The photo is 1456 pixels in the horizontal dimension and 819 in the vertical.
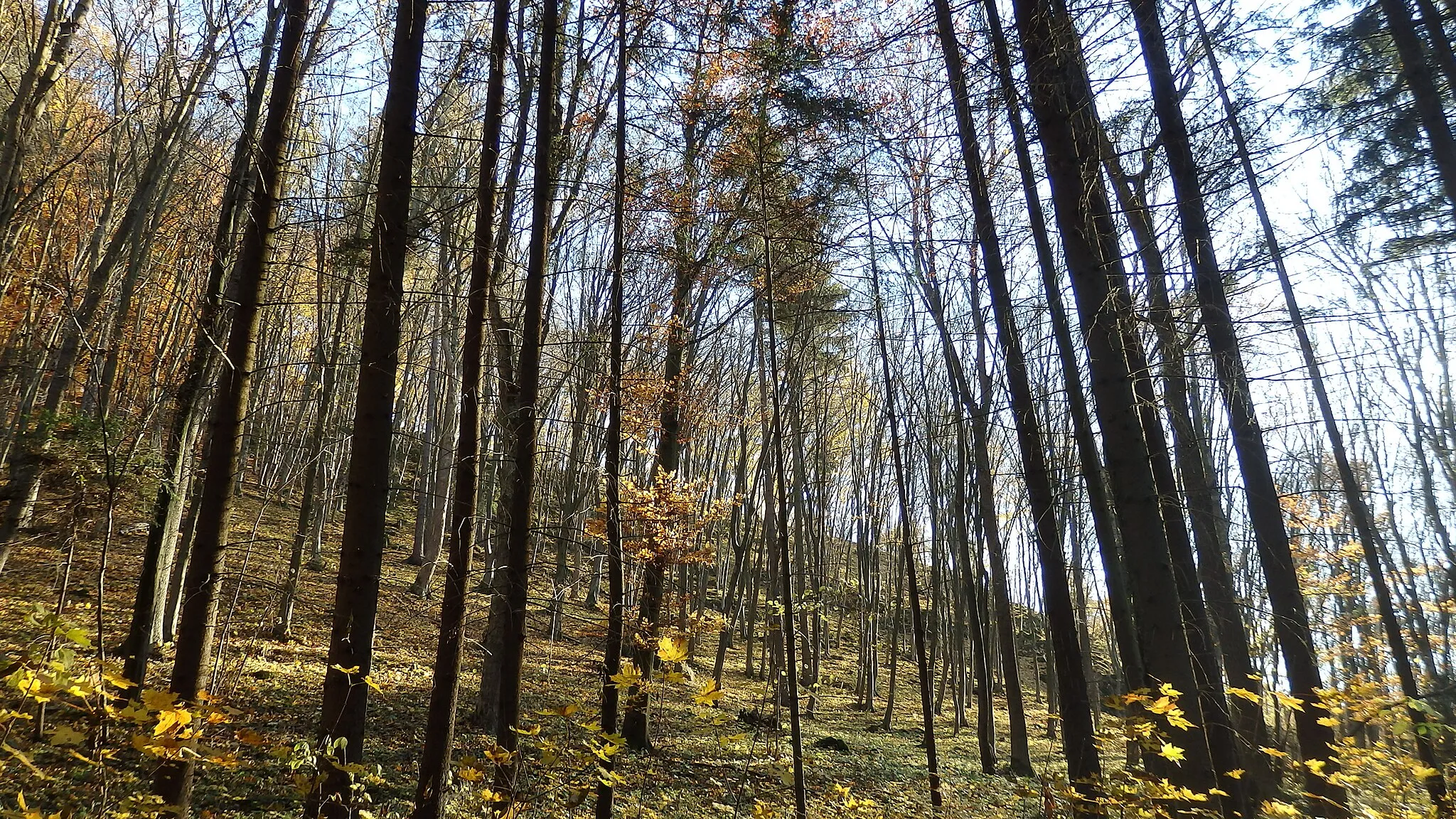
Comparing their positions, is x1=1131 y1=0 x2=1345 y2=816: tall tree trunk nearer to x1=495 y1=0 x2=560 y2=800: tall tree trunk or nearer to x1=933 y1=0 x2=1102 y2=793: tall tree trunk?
x1=933 y1=0 x2=1102 y2=793: tall tree trunk

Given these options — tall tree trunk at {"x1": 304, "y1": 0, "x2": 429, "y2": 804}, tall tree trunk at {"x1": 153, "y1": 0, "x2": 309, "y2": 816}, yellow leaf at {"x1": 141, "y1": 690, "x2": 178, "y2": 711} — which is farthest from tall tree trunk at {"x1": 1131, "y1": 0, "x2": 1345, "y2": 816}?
yellow leaf at {"x1": 141, "y1": 690, "x2": 178, "y2": 711}

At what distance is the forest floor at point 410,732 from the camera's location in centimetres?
480

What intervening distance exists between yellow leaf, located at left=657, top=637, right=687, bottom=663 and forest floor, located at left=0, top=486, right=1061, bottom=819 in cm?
64

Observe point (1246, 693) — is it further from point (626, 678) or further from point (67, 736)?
point (67, 736)

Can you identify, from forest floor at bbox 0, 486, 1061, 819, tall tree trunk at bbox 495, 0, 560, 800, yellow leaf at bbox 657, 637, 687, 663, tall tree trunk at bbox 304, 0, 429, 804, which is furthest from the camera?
forest floor at bbox 0, 486, 1061, 819

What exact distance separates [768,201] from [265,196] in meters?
5.34

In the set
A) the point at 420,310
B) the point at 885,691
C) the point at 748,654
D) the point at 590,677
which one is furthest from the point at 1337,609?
the point at 420,310

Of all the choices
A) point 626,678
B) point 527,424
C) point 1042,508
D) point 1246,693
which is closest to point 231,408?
point 527,424

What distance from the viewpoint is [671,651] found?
118 inches

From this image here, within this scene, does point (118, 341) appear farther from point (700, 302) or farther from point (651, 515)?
point (700, 302)

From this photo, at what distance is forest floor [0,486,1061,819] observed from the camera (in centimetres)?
480

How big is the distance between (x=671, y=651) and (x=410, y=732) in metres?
6.61

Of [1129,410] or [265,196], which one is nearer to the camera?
[1129,410]

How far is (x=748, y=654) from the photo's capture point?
18.1 meters
